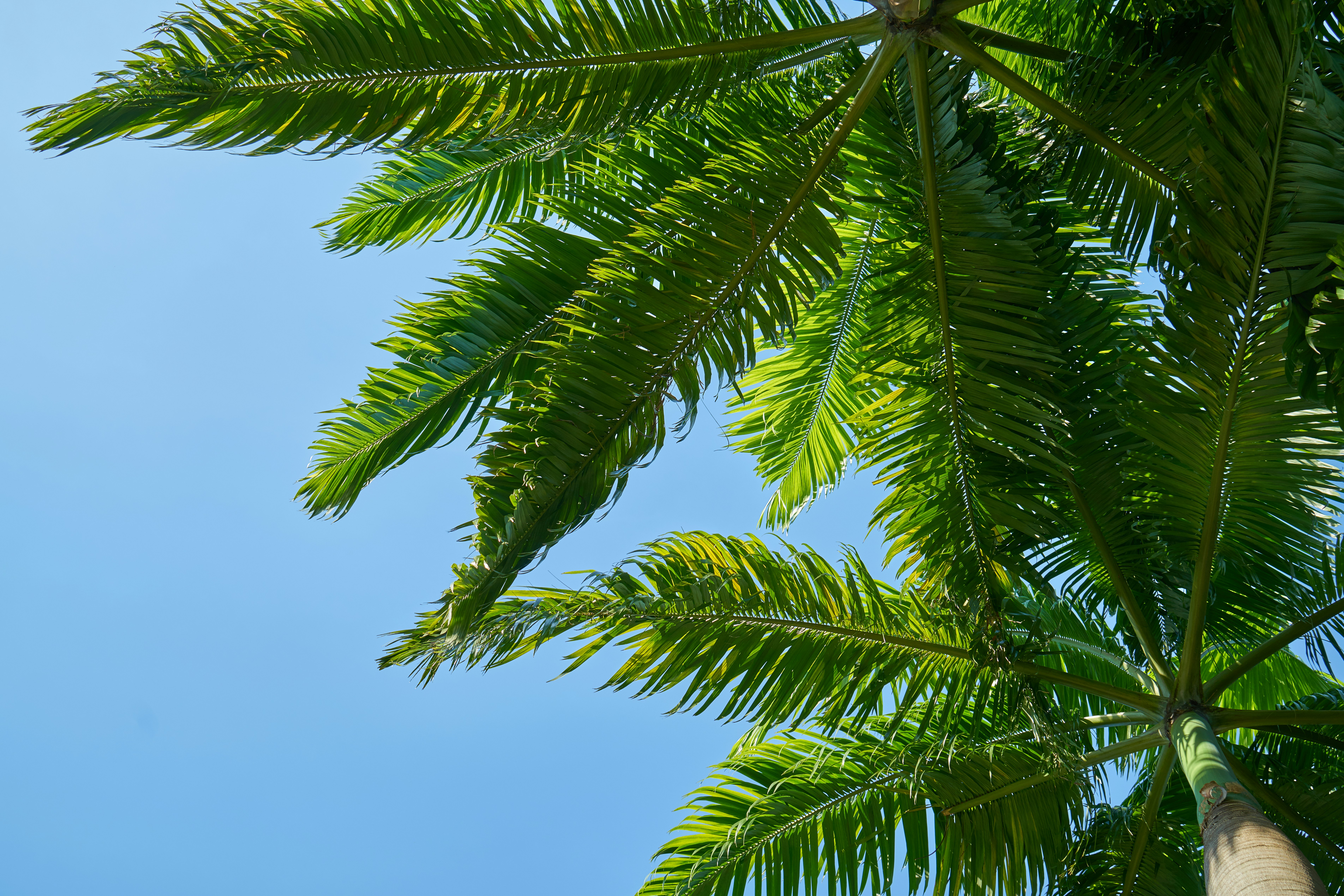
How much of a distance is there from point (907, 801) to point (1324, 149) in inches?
111

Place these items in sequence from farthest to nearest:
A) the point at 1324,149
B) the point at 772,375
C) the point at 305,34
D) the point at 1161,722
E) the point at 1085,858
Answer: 1. the point at 772,375
2. the point at 1085,858
3. the point at 1161,722
4. the point at 305,34
5. the point at 1324,149

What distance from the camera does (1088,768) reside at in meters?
3.97

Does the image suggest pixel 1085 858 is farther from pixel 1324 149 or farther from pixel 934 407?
pixel 1324 149

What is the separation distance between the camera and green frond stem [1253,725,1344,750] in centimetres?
410

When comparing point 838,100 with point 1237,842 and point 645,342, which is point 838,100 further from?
point 1237,842

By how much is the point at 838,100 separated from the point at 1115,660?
3.05 m

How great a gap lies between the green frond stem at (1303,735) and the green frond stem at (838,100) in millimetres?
3007

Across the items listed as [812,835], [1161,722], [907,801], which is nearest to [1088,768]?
[1161,722]

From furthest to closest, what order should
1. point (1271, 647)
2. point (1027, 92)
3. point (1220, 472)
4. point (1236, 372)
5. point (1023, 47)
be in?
point (1023, 47) < point (1271, 647) < point (1027, 92) < point (1220, 472) < point (1236, 372)

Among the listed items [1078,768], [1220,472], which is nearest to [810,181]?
[1220,472]

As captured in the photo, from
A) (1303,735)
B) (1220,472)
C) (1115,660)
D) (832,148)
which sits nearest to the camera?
(1220,472)

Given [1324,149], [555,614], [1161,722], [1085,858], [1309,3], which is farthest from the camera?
[1085,858]

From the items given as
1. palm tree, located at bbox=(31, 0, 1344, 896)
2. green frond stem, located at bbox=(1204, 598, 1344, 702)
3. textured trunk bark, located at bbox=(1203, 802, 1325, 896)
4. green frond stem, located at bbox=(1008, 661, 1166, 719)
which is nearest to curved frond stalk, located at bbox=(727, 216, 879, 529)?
palm tree, located at bbox=(31, 0, 1344, 896)

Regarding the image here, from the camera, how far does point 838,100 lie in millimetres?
3877
